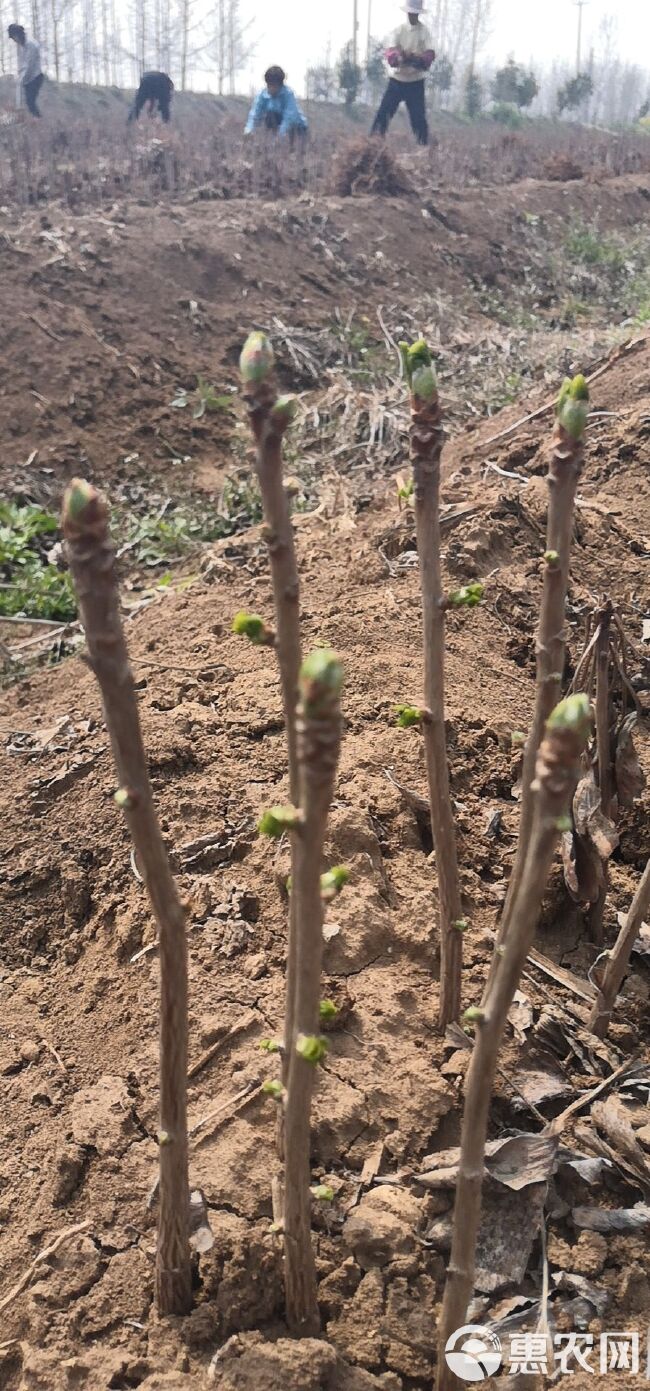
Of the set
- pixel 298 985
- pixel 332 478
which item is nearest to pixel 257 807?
pixel 298 985

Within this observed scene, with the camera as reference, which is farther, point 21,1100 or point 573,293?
point 573,293

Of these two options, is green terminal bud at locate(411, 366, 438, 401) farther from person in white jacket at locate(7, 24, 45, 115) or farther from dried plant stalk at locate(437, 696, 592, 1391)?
person in white jacket at locate(7, 24, 45, 115)

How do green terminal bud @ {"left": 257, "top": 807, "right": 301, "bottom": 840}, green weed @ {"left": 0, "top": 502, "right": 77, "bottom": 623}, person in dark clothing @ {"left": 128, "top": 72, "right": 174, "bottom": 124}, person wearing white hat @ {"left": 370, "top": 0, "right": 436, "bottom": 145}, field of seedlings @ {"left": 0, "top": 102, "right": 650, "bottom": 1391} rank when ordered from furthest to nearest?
person in dark clothing @ {"left": 128, "top": 72, "right": 174, "bottom": 124}, person wearing white hat @ {"left": 370, "top": 0, "right": 436, "bottom": 145}, green weed @ {"left": 0, "top": 502, "right": 77, "bottom": 623}, field of seedlings @ {"left": 0, "top": 102, "right": 650, "bottom": 1391}, green terminal bud @ {"left": 257, "top": 807, "right": 301, "bottom": 840}

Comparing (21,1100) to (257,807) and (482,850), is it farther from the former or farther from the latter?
(482,850)

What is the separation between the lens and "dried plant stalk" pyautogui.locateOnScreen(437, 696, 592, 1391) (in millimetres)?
808

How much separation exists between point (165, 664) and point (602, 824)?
1497mm

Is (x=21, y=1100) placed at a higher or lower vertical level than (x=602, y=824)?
lower

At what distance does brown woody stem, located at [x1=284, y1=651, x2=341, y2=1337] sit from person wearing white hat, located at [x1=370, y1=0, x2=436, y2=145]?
678 inches

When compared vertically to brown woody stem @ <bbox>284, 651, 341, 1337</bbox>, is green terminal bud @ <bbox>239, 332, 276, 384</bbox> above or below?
above

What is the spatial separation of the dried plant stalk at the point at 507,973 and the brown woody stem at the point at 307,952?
0.18 meters

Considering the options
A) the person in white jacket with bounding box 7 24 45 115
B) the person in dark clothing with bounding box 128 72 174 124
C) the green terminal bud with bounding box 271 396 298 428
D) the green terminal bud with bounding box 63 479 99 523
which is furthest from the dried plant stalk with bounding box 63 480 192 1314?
the person in white jacket with bounding box 7 24 45 115

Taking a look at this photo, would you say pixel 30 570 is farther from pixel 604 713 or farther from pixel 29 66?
pixel 29 66

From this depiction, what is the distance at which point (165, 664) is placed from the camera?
9.24 ft

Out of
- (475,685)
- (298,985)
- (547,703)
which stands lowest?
(298,985)
